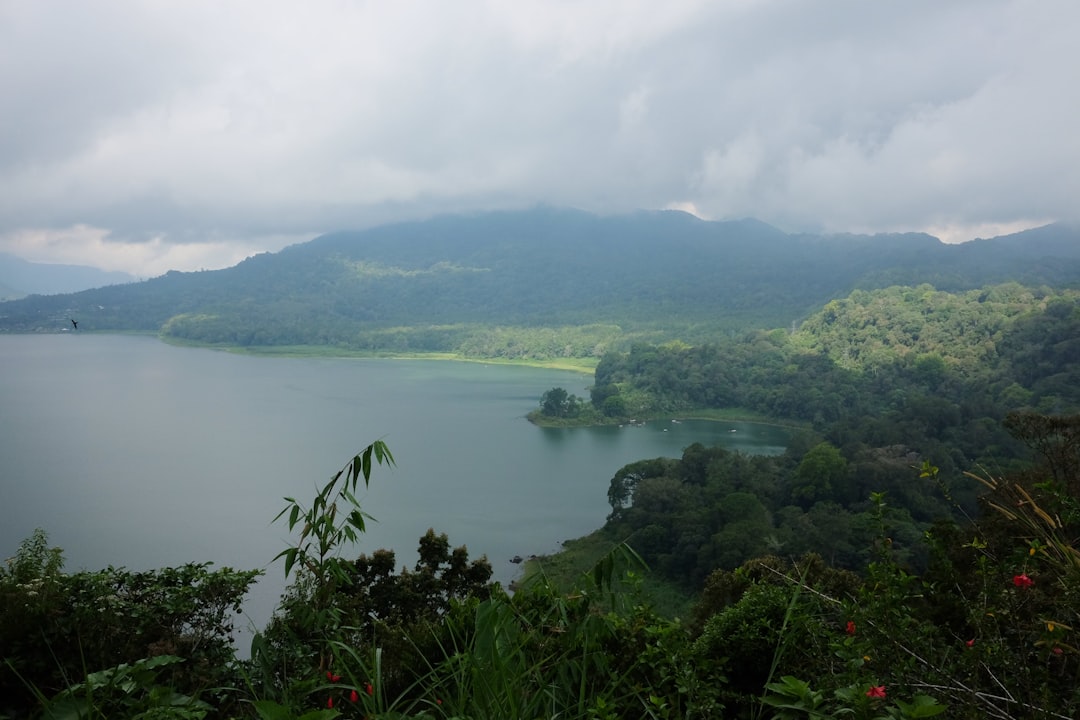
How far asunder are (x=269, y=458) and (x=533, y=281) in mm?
67123

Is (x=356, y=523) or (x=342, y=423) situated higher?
(x=356, y=523)

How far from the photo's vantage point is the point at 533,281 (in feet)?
281

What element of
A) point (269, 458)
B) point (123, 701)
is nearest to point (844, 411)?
point (269, 458)

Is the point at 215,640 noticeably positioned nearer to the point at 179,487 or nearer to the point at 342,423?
the point at 179,487

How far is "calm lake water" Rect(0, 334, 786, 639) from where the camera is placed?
13.5 m

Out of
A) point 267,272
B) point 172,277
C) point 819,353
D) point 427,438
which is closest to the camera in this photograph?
point 427,438

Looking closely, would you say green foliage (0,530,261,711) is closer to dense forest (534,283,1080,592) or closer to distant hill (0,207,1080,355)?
dense forest (534,283,1080,592)

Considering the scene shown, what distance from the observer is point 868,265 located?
76312mm

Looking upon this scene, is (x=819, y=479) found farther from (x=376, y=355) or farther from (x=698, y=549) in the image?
(x=376, y=355)

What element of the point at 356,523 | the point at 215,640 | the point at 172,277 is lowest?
the point at 215,640

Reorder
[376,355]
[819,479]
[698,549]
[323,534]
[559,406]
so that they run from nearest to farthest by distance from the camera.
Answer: [323,534] → [698,549] → [819,479] → [559,406] → [376,355]

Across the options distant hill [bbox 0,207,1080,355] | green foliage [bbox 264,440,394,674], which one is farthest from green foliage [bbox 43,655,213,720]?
distant hill [bbox 0,207,1080,355]

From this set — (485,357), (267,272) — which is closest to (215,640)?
(485,357)

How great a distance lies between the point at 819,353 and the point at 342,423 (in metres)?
25.6
